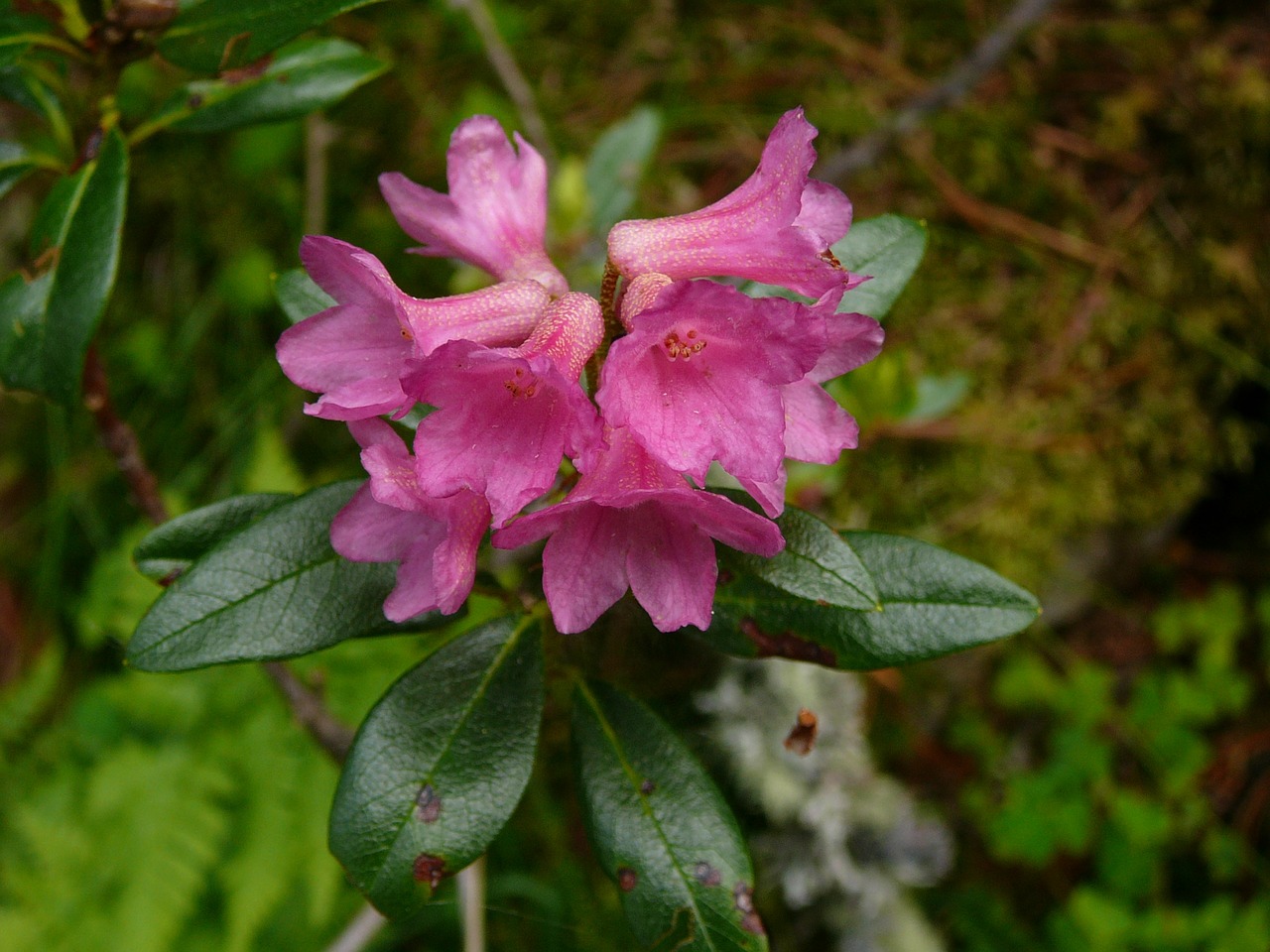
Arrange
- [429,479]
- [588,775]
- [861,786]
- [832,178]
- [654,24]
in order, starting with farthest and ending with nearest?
[654,24] < [832,178] < [861,786] < [588,775] < [429,479]

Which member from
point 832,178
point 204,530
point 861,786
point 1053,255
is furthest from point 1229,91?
point 204,530

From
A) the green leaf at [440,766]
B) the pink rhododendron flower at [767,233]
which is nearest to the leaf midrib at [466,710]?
the green leaf at [440,766]

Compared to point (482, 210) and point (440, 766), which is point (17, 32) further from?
point (440, 766)

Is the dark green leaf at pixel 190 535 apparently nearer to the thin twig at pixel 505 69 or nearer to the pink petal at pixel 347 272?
the pink petal at pixel 347 272

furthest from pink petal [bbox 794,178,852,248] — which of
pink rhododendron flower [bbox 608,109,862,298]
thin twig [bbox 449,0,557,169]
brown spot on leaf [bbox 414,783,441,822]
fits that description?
thin twig [bbox 449,0,557,169]

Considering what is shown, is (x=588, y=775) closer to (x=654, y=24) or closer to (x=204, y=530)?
(x=204, y=530)

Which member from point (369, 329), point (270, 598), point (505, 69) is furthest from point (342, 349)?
point (505, 69)
